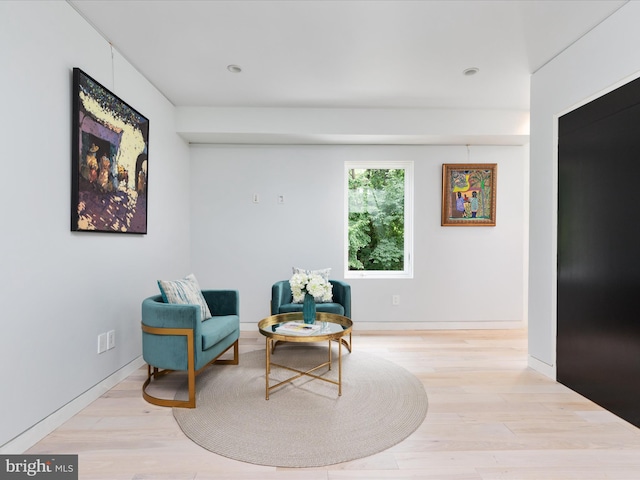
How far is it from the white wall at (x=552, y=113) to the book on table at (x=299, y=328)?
196cm

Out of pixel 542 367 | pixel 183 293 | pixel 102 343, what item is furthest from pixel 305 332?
pixel 542 367

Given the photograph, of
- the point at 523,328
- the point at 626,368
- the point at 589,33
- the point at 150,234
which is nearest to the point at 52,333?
the point at 150,234

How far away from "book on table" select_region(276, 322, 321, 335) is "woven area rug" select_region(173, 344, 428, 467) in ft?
1.47

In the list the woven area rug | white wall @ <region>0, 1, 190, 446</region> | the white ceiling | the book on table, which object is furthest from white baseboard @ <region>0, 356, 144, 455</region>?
the white ceiling

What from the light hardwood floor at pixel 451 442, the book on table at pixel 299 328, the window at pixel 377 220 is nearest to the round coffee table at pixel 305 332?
the book on table at pixel 299 328

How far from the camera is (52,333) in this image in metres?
1.96

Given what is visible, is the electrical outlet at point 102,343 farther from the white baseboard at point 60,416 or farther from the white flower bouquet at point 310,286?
the white flower bouquet at point 310,286

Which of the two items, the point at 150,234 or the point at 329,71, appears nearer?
the point at 329,71

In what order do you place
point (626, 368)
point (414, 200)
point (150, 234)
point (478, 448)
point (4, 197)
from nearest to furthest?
1. point (4, 197)
2. point (478, 448)
3. point (626, 368)
4. point (150, 234)
5. point (414, 200)

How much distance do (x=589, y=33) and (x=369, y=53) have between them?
5.18 feet

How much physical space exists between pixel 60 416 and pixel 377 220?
11.8ft

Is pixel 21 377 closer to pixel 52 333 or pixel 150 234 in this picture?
pixel 52 333

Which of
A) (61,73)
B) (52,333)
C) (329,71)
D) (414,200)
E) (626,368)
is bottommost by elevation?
(626,368)

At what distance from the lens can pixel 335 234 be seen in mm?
Answer: 4258
